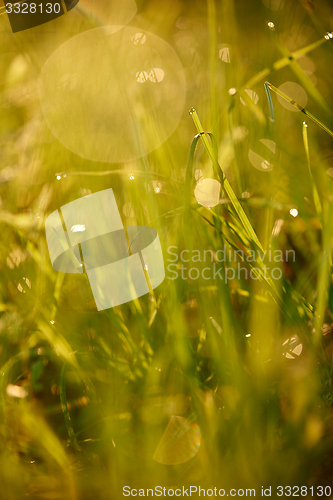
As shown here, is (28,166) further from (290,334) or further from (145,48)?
(290,334)

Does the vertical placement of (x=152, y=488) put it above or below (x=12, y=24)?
below

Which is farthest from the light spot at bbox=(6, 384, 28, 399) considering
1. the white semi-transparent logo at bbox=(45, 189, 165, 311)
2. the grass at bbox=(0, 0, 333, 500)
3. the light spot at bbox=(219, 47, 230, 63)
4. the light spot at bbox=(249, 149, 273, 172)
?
the light spot at bbox=(219, 47, 230, 63)

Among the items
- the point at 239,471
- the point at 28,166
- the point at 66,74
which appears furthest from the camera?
the point at 66,74

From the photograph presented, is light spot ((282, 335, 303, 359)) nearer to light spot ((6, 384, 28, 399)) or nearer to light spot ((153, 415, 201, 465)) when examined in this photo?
light spot ((153, 415, 201, 465))

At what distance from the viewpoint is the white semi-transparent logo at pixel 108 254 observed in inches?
15.8

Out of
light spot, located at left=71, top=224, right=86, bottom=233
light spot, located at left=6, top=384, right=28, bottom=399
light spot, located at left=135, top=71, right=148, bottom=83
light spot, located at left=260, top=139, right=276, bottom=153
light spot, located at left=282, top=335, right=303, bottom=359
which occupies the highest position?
light spot, located at left=135, top=71, right=148, bottom=83

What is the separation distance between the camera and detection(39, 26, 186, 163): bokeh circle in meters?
0.59

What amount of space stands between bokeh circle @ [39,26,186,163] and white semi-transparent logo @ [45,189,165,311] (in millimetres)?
160

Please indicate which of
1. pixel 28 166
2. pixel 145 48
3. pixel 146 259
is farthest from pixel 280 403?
pixel 145 48

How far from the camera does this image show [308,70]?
1.96 ft

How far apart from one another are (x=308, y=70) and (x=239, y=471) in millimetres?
614

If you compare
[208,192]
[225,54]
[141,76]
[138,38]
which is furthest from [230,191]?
[138,38]

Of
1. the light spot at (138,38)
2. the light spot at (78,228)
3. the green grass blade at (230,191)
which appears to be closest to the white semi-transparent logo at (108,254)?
the light spot at (78,228)

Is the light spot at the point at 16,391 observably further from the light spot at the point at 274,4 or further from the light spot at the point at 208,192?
the light spot at the point at 274,4
